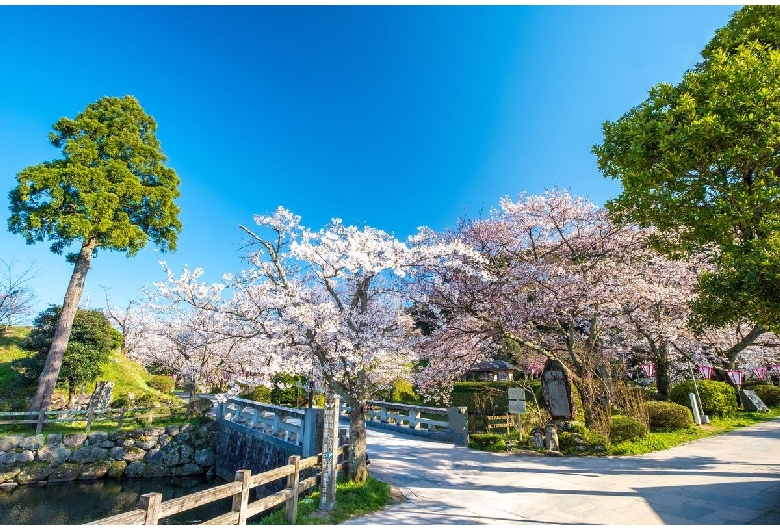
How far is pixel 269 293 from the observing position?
9.77m

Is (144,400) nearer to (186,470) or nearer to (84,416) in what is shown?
(84,416)

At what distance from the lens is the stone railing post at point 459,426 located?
13.6 meters

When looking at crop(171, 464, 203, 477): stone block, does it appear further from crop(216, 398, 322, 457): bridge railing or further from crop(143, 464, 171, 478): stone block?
crop(216, 398, 322, 457): bridge railing

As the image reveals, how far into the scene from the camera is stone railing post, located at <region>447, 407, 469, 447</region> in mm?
13586

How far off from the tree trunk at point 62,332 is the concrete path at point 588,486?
546 inches

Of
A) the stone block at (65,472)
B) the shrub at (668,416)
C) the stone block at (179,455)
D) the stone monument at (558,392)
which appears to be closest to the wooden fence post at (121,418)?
the stone block at (65,472)

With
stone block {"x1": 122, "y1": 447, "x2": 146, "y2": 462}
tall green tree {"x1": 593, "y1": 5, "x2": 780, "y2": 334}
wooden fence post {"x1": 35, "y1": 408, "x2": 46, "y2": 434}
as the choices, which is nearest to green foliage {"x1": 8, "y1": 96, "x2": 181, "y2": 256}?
wooden fence post {"x1": 35, "y1": 408, "x2": 46, "y2": 434}

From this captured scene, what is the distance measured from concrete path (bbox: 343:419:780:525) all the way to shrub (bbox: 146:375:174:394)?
71.9ft

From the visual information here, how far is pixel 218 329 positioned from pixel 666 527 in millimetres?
9457

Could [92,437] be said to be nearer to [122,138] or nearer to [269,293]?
[269,293]

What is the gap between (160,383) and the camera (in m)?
27.4

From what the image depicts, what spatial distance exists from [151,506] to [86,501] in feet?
39.8

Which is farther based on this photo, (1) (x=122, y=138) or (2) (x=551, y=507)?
(1) (x=122, y=138)

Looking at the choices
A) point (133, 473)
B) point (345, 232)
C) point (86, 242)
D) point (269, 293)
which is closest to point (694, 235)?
point (345, 232)
